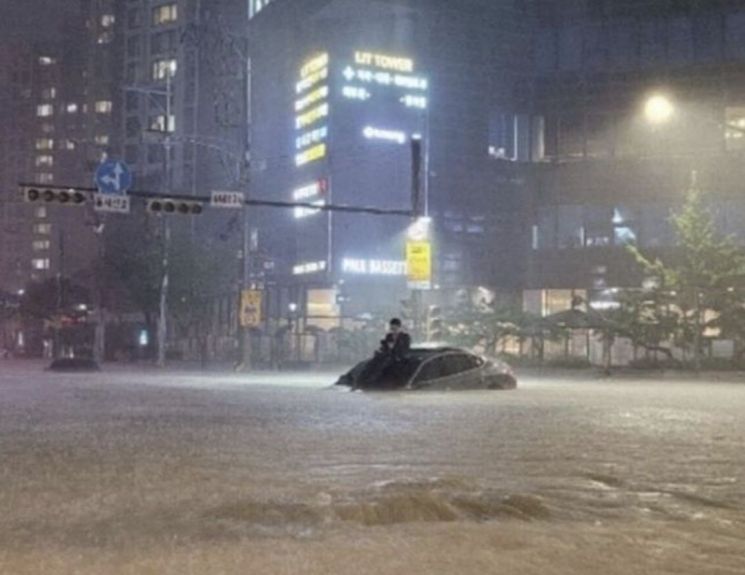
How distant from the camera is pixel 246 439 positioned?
14492mm

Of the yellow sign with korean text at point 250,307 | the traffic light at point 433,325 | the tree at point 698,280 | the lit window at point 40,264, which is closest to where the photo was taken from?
the traffic light at point 433,325

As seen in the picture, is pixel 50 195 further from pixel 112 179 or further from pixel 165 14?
pixel 165 14

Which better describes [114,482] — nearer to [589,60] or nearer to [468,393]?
[468,393]

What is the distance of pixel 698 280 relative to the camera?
43.9m

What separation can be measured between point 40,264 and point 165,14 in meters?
44.0

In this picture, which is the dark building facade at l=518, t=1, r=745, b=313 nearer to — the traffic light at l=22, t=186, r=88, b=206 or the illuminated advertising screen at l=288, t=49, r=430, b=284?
the illuminated advertising screen at l=288, t=49, r=430, b=284

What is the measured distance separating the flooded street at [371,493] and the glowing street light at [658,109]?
145ft

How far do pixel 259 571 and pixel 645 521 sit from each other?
10.4 feet

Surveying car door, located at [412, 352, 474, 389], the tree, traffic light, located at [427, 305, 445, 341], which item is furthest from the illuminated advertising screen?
car door, located at [412, 352, 474, 389]

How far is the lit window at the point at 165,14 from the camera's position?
12588cm

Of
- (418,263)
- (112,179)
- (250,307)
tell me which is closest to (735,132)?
(250,307)

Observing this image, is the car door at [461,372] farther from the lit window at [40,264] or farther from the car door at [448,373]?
the lit window at [40,264]

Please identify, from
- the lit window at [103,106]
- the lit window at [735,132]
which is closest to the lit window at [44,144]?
the lit window at [103,106]

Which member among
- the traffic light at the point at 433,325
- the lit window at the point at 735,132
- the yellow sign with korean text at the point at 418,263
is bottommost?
the traffic light at the point at 433,325
